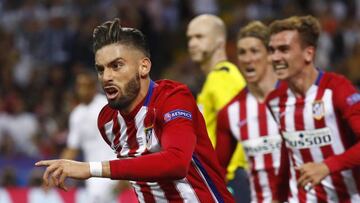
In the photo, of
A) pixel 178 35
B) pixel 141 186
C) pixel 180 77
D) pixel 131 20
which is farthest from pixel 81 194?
pixel 141 186

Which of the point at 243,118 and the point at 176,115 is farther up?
the point at 243,118

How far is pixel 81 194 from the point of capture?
11578mm

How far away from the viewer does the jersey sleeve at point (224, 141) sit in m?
7.10

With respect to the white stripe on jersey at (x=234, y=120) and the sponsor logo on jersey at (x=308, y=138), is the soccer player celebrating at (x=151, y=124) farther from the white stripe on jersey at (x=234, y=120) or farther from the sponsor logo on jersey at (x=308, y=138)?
the white stripe on jersey at (x=234, y=120)

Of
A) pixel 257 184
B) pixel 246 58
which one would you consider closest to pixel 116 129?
pixel 257 184

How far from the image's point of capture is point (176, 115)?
4.79 metres

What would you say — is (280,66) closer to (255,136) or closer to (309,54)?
(309,54)

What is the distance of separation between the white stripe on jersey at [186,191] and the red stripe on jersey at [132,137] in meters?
0.30

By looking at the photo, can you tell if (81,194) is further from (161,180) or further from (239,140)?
(161,180)

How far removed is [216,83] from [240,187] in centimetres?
88

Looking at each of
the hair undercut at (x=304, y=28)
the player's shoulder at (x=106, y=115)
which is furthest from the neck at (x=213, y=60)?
the player's shoulder at (x=106, y=115)

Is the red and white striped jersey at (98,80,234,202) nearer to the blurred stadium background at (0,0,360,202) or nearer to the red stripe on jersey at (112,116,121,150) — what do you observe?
the red stripe on jersey at (112,116,121,150)

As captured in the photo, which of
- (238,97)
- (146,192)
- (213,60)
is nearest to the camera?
(146,192)

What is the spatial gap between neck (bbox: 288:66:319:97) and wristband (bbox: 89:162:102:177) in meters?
2.21
